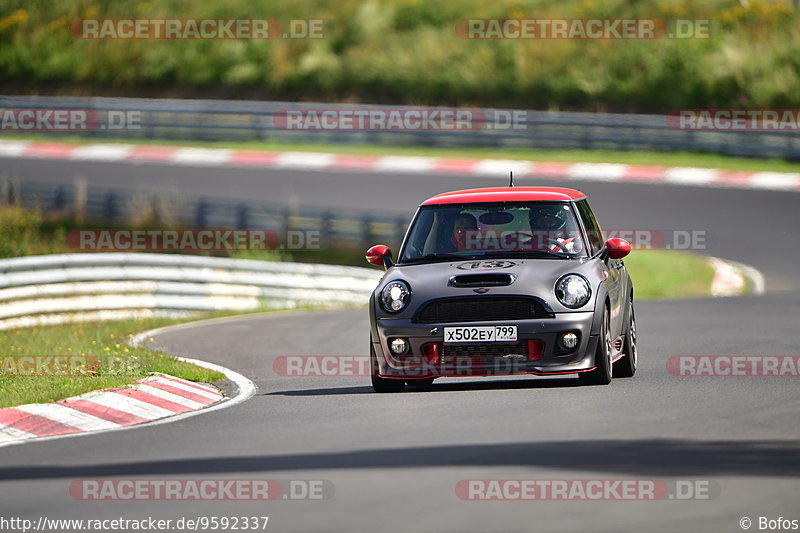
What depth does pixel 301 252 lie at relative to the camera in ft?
80.0

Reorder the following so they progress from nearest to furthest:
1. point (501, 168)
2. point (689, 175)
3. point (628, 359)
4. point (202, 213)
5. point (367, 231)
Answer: point (628, 359) < point (367, 231) < point (202, 213) < point (689, 175) < point (501, 168)

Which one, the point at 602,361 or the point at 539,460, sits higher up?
the point at 602,361

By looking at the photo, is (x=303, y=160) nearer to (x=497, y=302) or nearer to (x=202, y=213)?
(x=202, y=213)

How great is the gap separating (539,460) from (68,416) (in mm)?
4095

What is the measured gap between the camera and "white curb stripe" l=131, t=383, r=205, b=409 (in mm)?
11047

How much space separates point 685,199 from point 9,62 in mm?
24667

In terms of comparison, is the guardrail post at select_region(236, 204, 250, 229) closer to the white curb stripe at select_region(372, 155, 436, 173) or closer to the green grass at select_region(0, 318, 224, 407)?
the green grass at select_region(0, 318, 224, 407)

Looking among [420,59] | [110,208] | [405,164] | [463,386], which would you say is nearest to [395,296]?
[463,386]

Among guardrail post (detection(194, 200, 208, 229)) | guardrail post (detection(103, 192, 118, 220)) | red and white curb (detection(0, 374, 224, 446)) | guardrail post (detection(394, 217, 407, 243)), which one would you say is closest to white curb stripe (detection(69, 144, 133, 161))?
guardrail post (detection(103, 192, 118, 220))

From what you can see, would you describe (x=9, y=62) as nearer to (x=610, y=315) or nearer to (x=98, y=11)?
(x=98, y=11)

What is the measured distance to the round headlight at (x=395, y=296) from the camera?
10.5 meters

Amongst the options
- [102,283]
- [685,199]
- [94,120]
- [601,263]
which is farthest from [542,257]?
[94,120]

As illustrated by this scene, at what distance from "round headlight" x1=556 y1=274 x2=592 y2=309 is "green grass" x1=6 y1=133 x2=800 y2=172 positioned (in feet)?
63.8

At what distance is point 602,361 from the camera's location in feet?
34.7
